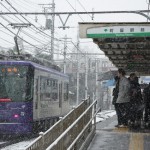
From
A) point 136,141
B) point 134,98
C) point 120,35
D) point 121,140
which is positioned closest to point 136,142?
point 136,141

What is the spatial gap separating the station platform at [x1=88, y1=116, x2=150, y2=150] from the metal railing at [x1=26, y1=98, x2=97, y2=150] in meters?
0.26

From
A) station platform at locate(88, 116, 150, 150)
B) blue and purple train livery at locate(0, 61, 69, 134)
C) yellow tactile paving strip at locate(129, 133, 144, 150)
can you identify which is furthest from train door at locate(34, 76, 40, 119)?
yellow tactile paving strip at locate(129, 133, 144, 150)

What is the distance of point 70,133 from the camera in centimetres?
840

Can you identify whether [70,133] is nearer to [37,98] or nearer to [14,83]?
[14,83]

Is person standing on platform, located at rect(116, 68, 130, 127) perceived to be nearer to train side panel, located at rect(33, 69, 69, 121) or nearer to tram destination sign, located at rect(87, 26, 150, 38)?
tram destination sign, located at rect(87, 26, 150, 38)

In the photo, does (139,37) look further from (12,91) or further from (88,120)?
(12,91)

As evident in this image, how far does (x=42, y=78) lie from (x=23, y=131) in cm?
252

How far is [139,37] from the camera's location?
33.2ft

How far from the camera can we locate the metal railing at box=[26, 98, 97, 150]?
6.29 m

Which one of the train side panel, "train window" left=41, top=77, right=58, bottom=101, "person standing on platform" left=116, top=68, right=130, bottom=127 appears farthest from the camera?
"train window" left=41, top=77, right=58, bottom=101

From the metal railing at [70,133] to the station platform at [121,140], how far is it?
263mm

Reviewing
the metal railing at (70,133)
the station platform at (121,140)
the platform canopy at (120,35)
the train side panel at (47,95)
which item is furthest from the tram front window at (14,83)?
the platform canopy at (120,35)

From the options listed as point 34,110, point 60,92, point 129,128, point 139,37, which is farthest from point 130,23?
point 60,92

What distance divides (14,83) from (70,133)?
401 inches
